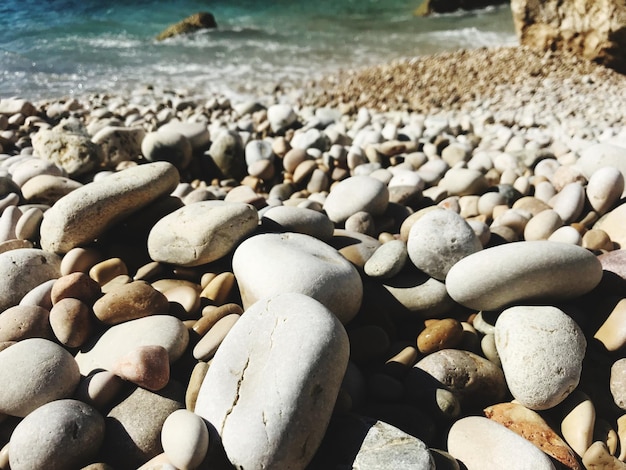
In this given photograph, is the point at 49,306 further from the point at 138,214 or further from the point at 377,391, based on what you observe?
the point at 377,391

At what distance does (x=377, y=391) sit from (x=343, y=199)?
151cm

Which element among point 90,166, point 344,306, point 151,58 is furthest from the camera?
point 151,58

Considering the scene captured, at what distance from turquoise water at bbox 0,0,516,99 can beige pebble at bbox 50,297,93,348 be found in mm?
5679

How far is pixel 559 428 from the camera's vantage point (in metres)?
1.94

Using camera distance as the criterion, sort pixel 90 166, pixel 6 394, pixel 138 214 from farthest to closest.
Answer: pixel 90 166 → pixel 138 214 → pixel 6 394

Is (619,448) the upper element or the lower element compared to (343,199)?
lower

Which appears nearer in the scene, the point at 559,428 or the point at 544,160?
the point at 559,428

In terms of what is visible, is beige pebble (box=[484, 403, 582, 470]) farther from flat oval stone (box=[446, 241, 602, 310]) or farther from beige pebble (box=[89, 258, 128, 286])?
beige pebble (box=[89, 258, 128, 286])

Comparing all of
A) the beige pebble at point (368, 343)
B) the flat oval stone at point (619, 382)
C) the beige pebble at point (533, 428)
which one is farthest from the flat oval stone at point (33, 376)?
the flat oval stone at point (619, 382)

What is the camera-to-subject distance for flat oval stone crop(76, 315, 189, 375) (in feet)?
6.61

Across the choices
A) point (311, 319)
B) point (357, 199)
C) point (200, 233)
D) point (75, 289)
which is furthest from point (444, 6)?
point (311, 319)

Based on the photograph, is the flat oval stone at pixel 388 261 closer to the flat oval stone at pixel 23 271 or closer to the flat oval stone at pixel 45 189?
the flat oval stone at pixel 23 271

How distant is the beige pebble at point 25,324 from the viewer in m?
2.12

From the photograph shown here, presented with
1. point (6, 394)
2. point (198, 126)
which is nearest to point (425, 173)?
point (198, 126)
